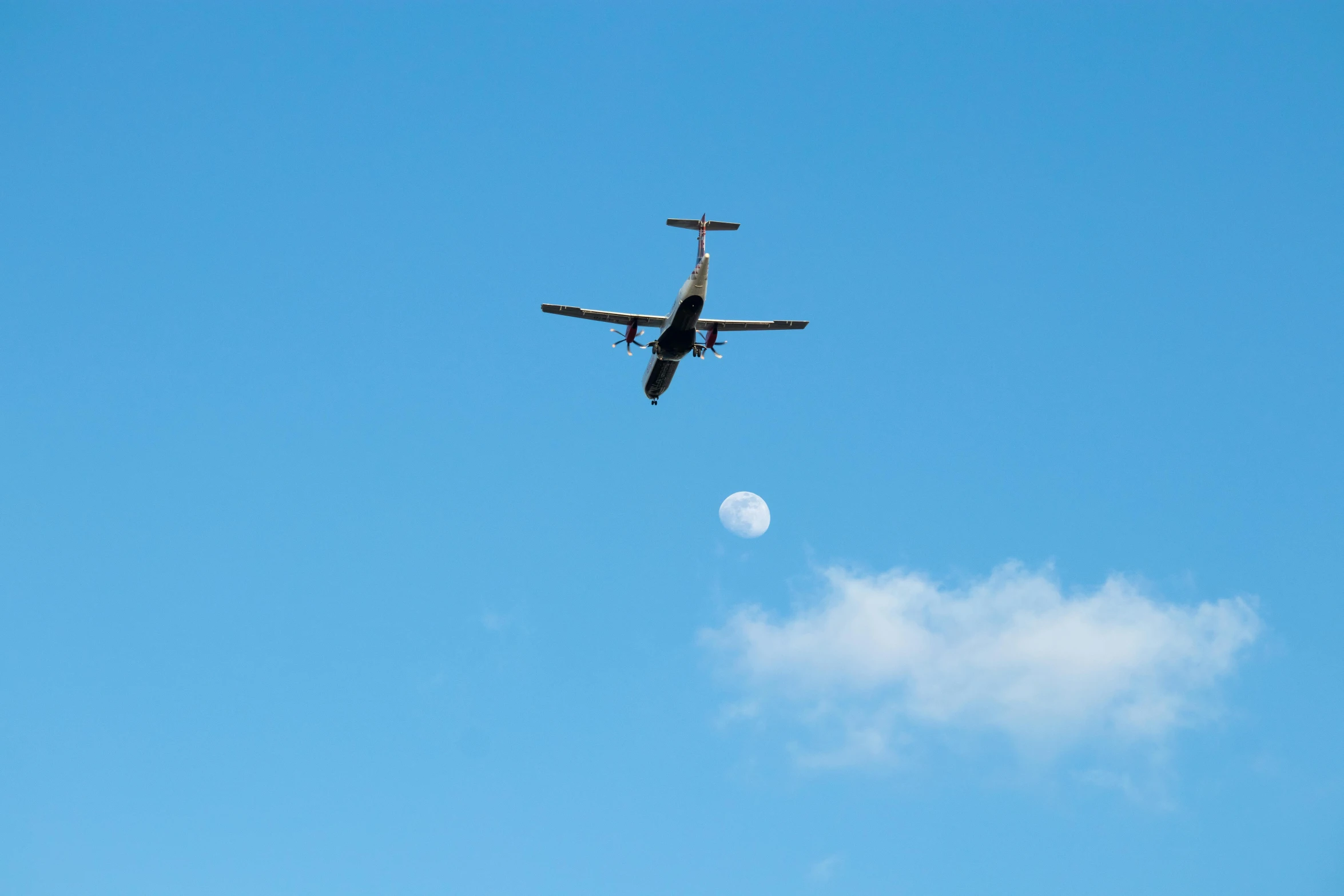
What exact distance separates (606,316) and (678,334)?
5924mm

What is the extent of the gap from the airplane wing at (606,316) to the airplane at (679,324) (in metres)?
0.04

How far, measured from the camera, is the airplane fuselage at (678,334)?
9344 cm

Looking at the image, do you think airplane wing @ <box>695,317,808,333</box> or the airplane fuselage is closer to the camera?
the airplane fuselage

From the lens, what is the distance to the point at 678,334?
97.9 meters

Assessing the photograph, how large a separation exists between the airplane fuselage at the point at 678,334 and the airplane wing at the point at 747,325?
1.55 metres

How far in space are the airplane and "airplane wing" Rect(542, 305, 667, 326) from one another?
0.04 meters

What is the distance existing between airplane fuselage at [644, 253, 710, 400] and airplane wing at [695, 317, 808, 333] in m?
1.55

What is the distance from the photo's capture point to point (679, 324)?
317 feet

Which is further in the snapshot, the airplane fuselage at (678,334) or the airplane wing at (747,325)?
the airplane wing at (747,325)

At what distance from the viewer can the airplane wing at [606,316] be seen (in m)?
101

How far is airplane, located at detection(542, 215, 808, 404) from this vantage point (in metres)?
94.6

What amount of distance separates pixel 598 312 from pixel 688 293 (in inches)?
362

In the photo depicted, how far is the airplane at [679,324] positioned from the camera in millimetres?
94625

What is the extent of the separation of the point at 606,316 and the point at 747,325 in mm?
9284
